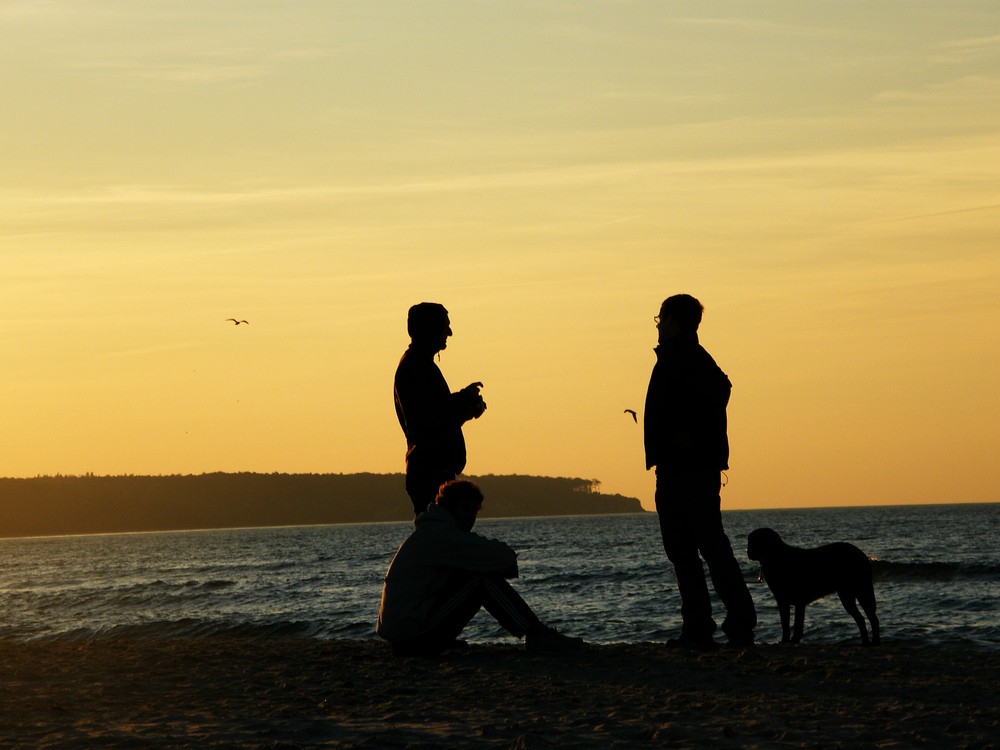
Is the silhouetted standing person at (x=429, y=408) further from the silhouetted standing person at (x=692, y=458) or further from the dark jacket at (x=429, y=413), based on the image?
the silhouetted standing person at (x=692, y=458)

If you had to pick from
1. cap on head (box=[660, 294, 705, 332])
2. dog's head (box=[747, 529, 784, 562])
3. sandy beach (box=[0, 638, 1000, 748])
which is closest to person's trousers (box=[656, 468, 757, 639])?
sandy beach (box=[0, 638, 1000, 748])

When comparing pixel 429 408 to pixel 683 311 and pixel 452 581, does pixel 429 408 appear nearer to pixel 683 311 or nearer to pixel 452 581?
pixel 452 581

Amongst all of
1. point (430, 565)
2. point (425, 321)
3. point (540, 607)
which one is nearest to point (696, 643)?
point (430, 565)

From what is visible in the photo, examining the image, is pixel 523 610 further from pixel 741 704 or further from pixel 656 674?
pixel 741 704

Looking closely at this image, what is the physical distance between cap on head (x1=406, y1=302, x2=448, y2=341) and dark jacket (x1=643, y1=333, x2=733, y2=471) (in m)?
1.38

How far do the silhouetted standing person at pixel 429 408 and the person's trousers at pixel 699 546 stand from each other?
1.31 m

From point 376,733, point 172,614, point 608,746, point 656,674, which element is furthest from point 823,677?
point 172,614

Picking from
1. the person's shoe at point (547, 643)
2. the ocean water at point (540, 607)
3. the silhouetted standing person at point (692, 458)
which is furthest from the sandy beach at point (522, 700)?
the ocean water at point (540, 607)

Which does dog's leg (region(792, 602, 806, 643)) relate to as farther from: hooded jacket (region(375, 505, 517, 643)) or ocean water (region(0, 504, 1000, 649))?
ocean water (region(0, 504, 1000, 649))

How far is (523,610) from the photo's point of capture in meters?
7.76

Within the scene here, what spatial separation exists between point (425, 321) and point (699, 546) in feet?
7.31

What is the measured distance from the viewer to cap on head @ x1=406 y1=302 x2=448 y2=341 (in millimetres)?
8039

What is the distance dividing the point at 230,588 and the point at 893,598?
18523mm

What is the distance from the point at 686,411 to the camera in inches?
316
